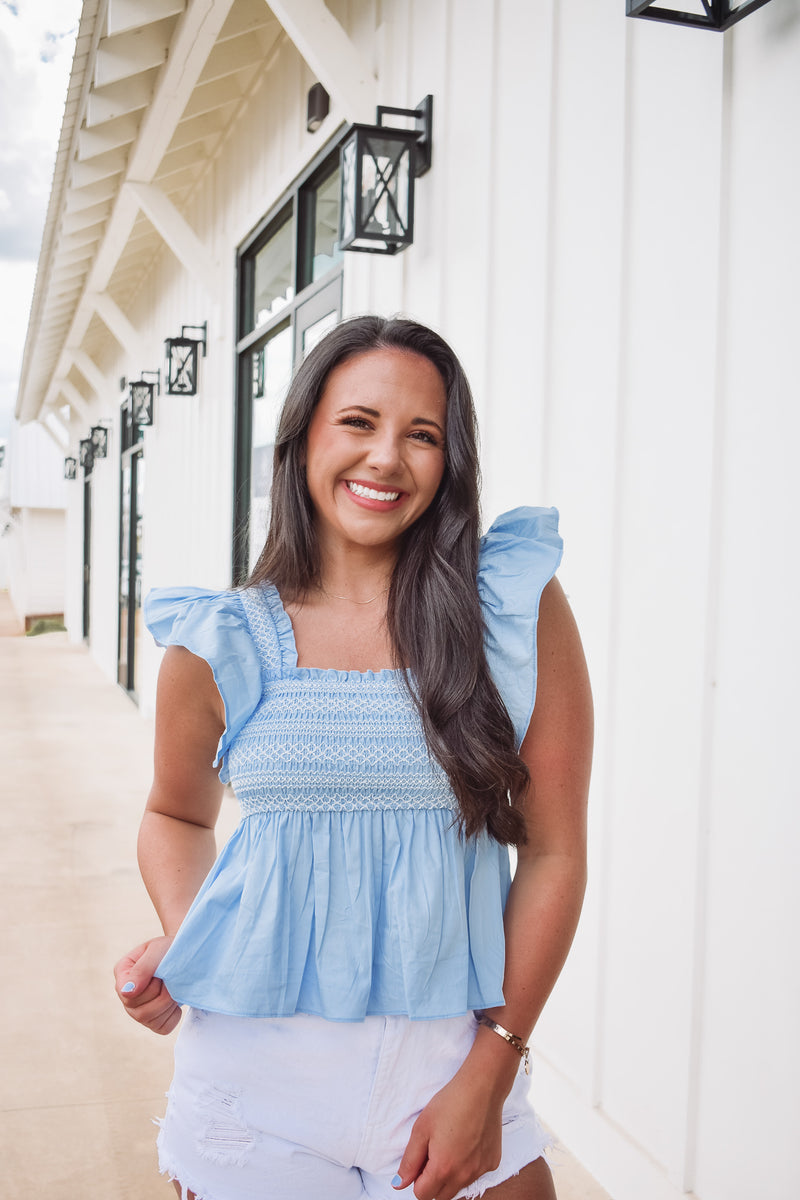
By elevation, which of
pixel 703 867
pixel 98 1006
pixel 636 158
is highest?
pixel 636 158

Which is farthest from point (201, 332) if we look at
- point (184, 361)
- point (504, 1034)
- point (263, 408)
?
point (504, 1034)

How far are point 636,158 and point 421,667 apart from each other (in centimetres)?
123

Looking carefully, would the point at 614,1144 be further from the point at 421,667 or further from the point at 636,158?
the point at 636,158

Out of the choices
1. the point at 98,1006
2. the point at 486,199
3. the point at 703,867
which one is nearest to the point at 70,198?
the point at 486,199

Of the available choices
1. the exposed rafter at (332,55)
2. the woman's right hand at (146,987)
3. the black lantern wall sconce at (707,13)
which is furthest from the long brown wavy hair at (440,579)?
the exposed rafter at (332,55)

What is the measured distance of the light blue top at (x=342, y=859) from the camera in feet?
3.28

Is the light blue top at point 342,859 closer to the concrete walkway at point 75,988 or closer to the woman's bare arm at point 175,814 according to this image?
the woman's bare arm at point 175,814

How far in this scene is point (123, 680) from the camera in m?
9.89

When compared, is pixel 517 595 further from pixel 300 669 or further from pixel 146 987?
pixel 146 987

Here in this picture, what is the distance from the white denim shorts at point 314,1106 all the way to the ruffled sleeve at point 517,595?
341 millimetres

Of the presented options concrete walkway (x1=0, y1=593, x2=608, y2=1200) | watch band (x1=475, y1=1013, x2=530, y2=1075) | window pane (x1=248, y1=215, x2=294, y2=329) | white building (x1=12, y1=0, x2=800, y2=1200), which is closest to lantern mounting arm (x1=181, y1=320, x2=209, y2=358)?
window pane (x1=248, y1=215, x2=294, y2=329)

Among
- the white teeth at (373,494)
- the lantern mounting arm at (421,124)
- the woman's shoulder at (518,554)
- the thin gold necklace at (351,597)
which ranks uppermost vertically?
the lantern mounting arm at (421,124)

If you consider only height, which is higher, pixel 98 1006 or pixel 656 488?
pixel 656 488

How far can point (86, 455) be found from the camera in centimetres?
1244
